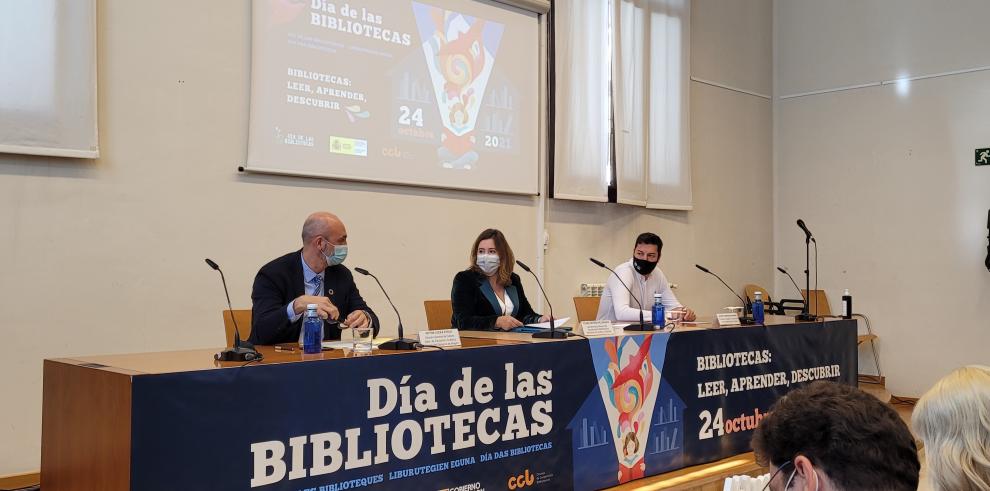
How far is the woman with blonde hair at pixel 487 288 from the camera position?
142 inches

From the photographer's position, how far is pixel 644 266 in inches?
161

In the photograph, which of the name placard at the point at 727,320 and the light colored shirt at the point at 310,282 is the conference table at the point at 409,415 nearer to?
the name placard at the point at 727,320

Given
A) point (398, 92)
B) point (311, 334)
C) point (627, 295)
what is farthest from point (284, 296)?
point (398, 92)

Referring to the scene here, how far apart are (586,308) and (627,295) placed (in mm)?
491

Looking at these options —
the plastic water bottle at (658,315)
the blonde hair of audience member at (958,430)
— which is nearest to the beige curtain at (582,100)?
the plastic water bottle at (658,315)

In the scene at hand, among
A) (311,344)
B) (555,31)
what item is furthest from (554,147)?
(311,344)

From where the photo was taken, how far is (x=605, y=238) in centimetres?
607

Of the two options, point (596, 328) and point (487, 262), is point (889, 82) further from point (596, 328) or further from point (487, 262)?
point (596, 328)

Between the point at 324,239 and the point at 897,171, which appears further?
the point at 897,171

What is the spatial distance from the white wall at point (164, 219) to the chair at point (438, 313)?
79 cm

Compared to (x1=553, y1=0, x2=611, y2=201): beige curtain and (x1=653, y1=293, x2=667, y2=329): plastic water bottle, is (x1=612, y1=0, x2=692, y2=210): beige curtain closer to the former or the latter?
(x1=553, y1=0, x2=611, y2=201): beige curtain

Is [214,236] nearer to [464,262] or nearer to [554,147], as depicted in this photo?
[464,262]

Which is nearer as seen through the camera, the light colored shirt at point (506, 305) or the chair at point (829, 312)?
the light colored shirt at point (506, 305)

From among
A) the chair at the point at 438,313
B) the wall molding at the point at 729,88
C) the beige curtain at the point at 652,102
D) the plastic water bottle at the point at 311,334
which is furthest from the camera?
the wall molding at the point at 729,88
